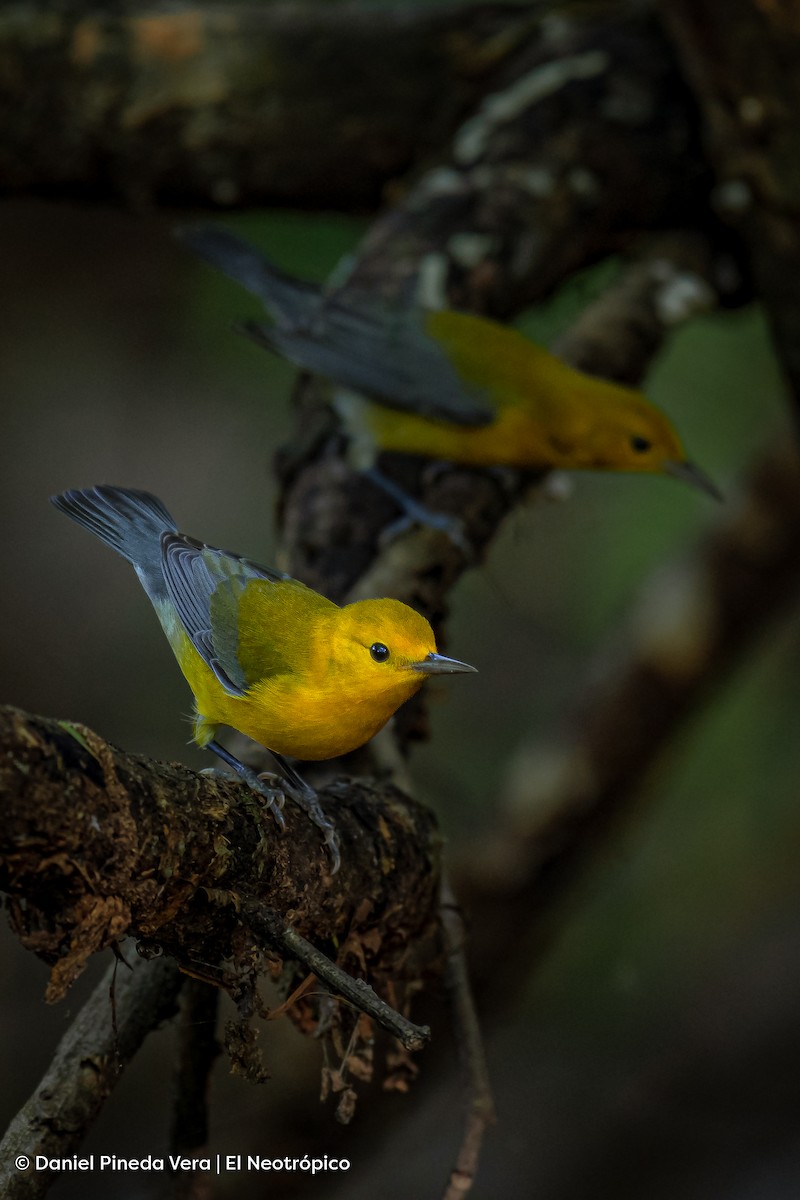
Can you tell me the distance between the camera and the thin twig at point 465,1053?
78.7 inches

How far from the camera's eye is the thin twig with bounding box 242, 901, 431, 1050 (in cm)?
156

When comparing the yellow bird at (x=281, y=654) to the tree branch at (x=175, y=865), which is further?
the yellow bird at (x=281, y=654)

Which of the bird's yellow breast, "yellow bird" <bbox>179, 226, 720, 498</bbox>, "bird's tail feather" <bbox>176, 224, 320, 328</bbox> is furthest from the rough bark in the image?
the bird's yellow breast

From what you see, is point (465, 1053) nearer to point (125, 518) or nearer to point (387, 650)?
point (387, 650)

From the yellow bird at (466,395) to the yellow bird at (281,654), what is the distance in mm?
1191

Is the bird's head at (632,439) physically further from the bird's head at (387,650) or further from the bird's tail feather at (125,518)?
the bird's head at (387,650)

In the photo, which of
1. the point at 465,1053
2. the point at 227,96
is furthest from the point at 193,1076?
the point at 227,96

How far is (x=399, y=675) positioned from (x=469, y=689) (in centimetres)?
445

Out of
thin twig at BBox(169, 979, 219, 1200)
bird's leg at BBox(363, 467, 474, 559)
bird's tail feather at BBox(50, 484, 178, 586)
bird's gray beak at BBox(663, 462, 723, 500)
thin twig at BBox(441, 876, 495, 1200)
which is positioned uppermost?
bird's gray beak at BBox(663, 462, 723, 500)

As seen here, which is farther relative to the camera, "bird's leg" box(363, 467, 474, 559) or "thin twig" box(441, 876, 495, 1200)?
"bird's leg" box(363, 467, 474, 559)

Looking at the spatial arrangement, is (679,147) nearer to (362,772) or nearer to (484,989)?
(362,772)

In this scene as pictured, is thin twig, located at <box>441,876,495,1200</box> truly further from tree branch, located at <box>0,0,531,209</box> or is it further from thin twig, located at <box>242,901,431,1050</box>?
tree branch, located at <box>0,0,531,209</box>

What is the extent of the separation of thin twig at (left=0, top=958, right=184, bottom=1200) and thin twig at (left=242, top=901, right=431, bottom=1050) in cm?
26

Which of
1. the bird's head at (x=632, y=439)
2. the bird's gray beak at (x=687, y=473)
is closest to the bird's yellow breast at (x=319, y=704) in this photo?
the bird's head at (x=632, y=439)
